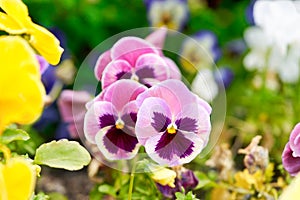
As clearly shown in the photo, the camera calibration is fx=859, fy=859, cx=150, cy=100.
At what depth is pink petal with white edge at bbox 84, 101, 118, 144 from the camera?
35.0 inches

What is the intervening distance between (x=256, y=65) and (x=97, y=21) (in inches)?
14.2

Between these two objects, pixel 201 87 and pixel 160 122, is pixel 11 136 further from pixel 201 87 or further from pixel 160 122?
pixel 201 87

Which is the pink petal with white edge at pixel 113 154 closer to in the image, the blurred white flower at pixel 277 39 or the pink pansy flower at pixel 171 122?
the pink pansy flower at pixel 171 122

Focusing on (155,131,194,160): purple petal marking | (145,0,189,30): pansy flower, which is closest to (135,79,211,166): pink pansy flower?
(155,131,194,160): purple petal marking

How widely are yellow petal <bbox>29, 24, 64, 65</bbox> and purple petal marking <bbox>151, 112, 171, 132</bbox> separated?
0.11m

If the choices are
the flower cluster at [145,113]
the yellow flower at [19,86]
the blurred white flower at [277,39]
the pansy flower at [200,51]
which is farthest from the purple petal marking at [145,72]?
the pansy flower at [200,51]

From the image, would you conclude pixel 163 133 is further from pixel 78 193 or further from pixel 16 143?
pixel 78 193

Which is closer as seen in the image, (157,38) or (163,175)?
(163,175)

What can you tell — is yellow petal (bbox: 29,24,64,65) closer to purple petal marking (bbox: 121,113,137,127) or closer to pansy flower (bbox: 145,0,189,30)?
purple petal marking (bbox: 121,113,137,127)

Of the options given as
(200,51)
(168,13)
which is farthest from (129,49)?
(168,13)

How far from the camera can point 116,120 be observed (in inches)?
35.2

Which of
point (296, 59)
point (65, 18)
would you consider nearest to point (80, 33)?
point (65, 18)

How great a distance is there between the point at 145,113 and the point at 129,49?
140 millimetres

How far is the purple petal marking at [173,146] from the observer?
2.80ft
